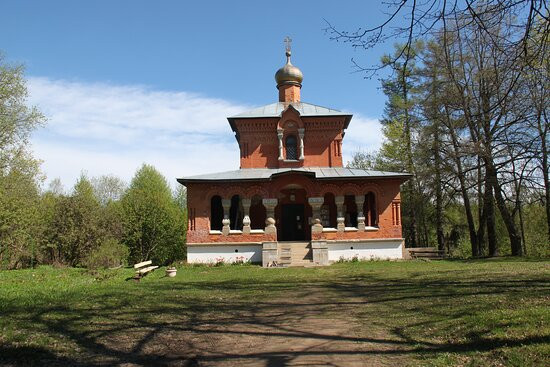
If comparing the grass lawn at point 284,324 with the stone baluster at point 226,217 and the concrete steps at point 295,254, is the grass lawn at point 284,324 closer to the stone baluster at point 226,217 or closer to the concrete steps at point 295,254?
the concrete steps at point 295,254

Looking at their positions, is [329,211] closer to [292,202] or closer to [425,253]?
[292,202]

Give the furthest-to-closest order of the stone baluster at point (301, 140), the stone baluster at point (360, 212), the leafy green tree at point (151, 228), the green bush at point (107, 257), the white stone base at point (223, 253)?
the leafy green tree at point (151, 228)
the stone baluster at point (301, 140)
the stone baluster at point (360, 212)
the white stone base at point (223, 253)
the green bush at point (107, 257)

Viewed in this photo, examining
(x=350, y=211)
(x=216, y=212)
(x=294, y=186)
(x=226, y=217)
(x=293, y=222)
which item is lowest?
(x=293, y=222)

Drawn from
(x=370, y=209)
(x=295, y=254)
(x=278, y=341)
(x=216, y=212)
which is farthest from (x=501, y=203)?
(x=278, y=341)

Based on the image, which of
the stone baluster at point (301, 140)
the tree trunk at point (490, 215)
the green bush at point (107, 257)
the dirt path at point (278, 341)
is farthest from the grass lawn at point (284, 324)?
the stone baluster at point (301, 140)

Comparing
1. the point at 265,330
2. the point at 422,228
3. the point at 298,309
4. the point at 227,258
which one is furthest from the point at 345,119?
the point at 265,330

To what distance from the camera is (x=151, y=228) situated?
35906 mm

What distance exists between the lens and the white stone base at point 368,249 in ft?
76.9

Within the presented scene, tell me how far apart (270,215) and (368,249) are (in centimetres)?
521

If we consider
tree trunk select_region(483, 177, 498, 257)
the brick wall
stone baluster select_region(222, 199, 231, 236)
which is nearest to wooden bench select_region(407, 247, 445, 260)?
the brick wall

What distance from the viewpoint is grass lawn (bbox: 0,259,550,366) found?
20.2 ft

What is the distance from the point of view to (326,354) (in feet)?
21.0

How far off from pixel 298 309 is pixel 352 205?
1631 cm

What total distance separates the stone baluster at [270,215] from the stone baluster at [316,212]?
184cm
